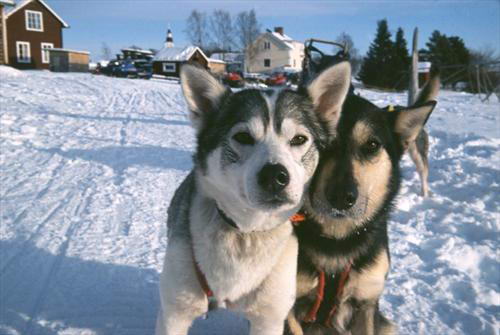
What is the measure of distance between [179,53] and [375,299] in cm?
5054

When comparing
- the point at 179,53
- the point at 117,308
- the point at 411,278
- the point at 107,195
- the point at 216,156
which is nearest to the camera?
the point at 216,156

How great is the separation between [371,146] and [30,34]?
147 feet

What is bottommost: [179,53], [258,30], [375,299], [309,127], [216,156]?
[375,299]

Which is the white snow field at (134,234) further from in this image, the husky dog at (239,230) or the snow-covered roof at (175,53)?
the snow-covered roof at (175,53)

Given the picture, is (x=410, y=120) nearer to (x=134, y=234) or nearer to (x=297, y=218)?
(x=297, y=218)

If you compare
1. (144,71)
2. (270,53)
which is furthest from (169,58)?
(270,53)

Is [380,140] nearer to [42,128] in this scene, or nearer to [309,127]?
[309,127]

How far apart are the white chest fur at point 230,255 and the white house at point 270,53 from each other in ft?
204

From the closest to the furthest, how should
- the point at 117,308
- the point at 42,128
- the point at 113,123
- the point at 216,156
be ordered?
the point at 216,156 → the point at 117,308 → the point at 42,128 → the point at 113,123

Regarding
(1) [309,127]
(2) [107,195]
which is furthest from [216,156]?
(2) [107,195]

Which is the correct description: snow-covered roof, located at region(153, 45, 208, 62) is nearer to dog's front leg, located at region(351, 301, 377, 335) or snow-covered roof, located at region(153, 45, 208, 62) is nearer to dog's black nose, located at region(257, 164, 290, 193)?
dog's front leg, located at region(351, 301, 377, 335)

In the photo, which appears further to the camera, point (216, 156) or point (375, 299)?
point (375, 299)

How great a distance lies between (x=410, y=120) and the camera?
2775mm

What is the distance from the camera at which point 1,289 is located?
312 cm
